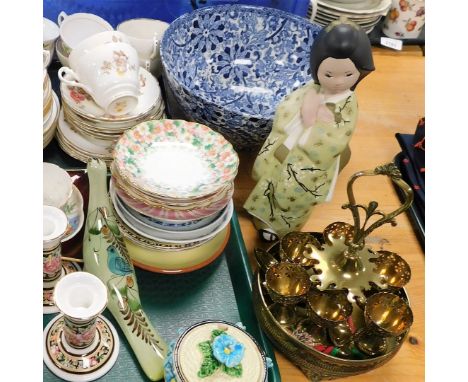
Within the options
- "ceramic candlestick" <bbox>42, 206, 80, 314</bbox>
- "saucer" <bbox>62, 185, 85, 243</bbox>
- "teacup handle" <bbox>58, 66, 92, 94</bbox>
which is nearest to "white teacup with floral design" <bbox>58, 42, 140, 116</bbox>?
"teacup handle" <bbox>58, 66, 92, 94</bbox>

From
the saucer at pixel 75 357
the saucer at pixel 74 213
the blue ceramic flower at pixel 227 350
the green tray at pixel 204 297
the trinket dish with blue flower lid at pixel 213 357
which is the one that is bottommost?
the green tray at pixel 204 297

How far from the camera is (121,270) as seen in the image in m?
0.90

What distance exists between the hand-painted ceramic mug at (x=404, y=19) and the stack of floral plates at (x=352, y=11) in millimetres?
99

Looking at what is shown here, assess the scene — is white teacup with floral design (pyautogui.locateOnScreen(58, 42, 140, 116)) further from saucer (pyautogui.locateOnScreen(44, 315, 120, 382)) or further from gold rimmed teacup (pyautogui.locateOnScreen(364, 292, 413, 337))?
gold rimmed teacup (pyautogui.locateOnScreen(364, 292, 413, 337))

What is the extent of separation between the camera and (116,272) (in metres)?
0.89

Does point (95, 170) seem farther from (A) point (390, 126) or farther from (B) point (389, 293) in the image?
(A) point (390, 126)

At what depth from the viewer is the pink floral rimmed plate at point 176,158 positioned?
3.08ft

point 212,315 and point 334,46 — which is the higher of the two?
point 334,46

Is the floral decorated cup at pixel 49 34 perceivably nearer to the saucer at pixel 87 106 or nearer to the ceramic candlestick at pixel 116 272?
the saucer at pixel 87 106

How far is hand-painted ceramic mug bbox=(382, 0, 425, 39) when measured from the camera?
5.21ft

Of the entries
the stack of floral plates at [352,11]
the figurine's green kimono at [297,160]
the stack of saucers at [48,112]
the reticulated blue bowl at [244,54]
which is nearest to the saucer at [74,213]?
the stack of saucers at [48,112]

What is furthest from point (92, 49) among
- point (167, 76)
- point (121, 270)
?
point (121, 270)

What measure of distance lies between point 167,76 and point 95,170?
295 mm

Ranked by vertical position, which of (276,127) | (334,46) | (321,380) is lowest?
(321,380)
